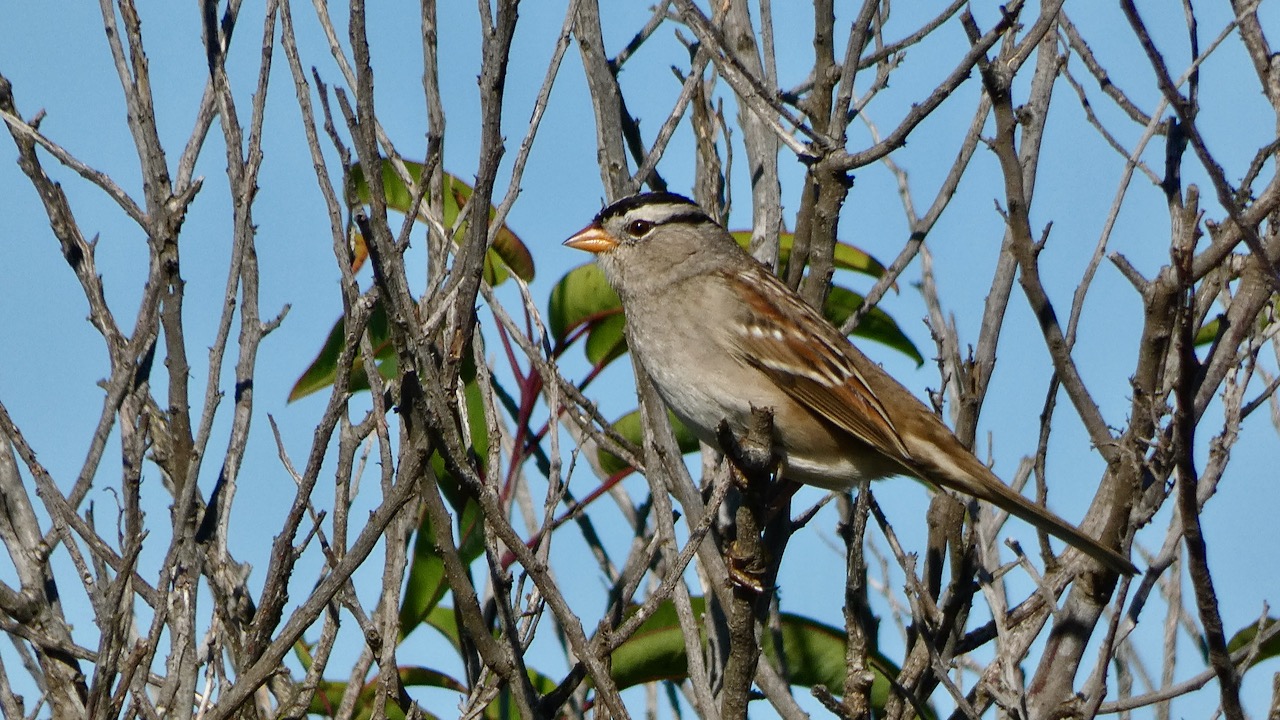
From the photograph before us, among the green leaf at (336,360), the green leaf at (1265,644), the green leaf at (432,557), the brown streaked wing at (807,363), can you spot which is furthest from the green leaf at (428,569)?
the green leaf at (1265,644)

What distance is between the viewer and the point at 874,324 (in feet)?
14.2

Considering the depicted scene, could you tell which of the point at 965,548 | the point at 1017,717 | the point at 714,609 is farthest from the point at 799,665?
the point at 1017,717

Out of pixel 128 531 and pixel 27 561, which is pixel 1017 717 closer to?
pixel 128 531

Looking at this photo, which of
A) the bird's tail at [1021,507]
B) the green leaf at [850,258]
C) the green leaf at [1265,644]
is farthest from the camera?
the green leaf at [850,258]

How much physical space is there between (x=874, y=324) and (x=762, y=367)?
1.37 ft

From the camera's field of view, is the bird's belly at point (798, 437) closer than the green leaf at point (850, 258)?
Yes

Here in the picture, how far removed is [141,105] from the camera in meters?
3.39

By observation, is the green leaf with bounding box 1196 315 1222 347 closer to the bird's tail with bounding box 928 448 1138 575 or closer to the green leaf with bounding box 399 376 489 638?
the bird's tail with bounding box 928 448 1138 575

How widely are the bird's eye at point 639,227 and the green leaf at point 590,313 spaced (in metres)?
0.19

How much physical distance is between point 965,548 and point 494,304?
1471mm

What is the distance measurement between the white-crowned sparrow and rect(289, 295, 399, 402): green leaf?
837 mm

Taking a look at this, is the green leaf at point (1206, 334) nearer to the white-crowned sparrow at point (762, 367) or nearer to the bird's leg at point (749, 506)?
the white-crowned sparrow at point (762, 367)

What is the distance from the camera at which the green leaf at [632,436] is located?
163 inches

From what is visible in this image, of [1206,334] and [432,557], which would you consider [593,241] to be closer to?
[432,557]
